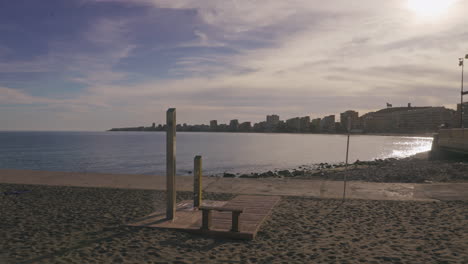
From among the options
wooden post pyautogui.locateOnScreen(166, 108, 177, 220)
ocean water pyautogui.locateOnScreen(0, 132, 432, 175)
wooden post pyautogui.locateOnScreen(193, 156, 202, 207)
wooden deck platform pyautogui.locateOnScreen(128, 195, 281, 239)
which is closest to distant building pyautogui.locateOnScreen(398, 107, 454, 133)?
ocean water pyautogui.locateOnScreen(0, 132, 432, 175)

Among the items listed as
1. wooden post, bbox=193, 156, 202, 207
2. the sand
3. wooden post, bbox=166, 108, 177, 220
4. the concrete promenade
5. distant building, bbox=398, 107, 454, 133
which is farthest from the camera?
distant building, bbox=398, 107, 454, 133

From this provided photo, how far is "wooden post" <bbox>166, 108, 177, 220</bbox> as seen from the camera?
22.7 ft

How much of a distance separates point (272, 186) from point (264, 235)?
544cm

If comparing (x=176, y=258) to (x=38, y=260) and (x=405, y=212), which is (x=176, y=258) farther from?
(x=405, y=212)

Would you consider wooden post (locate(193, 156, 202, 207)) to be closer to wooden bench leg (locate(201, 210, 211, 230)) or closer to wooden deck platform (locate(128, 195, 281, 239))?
wooden deck platform (locate(128, 195, 281, 239))

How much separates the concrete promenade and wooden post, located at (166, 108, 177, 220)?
395 cm

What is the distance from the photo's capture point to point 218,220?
7094 millimetres

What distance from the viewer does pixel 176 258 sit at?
514 cm

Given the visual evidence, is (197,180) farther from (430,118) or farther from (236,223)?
(430,118)

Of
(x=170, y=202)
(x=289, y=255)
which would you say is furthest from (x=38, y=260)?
(x=289, y=255)

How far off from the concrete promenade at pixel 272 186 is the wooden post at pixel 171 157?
395 cm

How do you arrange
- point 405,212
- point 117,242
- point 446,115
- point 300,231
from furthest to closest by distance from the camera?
point 446,115, point 405,212, point 300,231, point 117,242

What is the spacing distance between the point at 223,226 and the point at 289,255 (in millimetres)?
1687

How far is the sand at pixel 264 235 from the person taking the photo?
520cm
